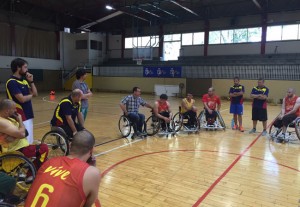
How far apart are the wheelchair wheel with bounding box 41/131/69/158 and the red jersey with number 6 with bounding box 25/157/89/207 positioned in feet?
7.88

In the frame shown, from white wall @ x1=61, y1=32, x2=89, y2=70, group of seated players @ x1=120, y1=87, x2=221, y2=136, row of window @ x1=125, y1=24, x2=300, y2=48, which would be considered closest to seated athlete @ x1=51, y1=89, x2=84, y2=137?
group of seated players @ x1=120, y1=87, x2=221, y2=136

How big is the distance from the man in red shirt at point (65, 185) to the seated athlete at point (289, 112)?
15.2 ft

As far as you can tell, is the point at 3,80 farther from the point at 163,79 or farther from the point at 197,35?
the point at 197,35

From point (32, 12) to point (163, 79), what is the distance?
10.3m

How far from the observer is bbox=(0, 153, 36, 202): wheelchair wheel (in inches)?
98.4

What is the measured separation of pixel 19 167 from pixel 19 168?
0.01 m

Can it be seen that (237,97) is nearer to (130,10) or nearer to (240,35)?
(240,35)

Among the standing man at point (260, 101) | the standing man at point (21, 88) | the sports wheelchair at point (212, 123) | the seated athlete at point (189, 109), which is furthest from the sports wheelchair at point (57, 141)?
the standing man at point (260, 101)

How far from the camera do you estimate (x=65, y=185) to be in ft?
4.09

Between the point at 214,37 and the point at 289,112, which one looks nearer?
the point at 289,112

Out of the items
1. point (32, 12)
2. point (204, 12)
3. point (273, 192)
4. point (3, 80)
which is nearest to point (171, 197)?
point (273, 192)

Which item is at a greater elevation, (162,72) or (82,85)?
(162,72)

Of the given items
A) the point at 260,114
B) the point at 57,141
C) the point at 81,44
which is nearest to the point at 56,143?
the point at 57,141

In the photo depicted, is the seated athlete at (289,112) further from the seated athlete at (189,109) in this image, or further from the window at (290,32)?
the window at (290,32)
